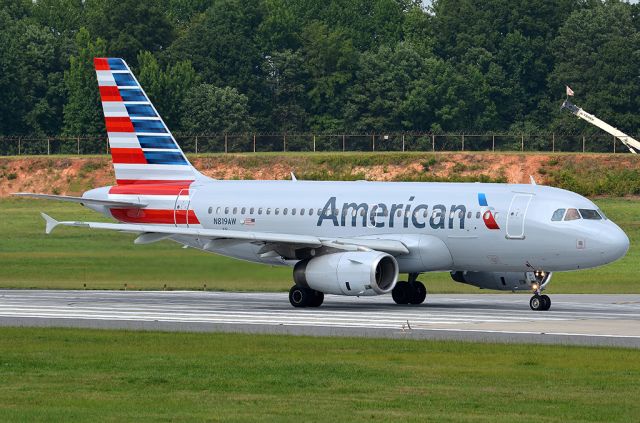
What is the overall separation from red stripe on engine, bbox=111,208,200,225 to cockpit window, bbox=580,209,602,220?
42.2 ft

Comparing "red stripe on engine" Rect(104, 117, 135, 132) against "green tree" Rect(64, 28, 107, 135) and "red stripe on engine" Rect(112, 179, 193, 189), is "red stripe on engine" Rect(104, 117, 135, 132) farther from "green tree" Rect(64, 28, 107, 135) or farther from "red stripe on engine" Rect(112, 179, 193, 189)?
"green tree" Rect(64, 28, 107, 135)

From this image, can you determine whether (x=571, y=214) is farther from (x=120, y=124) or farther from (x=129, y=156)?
(x=120, y=124)

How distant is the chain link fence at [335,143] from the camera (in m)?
113

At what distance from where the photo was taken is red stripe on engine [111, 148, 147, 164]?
2056 inches

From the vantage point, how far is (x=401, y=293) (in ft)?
154

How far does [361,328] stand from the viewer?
37.1 meters

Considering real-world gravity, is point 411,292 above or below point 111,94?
below

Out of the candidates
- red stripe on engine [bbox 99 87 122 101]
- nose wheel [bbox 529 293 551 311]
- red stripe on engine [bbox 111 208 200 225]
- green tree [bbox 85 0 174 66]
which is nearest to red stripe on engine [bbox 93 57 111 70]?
red stripe on engine [bbox 99 87 122 101]

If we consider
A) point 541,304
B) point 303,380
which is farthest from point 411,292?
point 303,380

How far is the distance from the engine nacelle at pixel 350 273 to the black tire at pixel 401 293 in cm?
297

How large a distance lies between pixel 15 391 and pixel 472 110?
4034 inches

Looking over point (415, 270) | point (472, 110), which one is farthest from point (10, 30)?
point (415, 270)

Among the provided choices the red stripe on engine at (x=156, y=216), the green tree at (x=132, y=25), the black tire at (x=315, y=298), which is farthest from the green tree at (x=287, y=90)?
the black tire at (x=315, y=298)

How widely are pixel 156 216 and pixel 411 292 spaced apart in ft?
29.9
